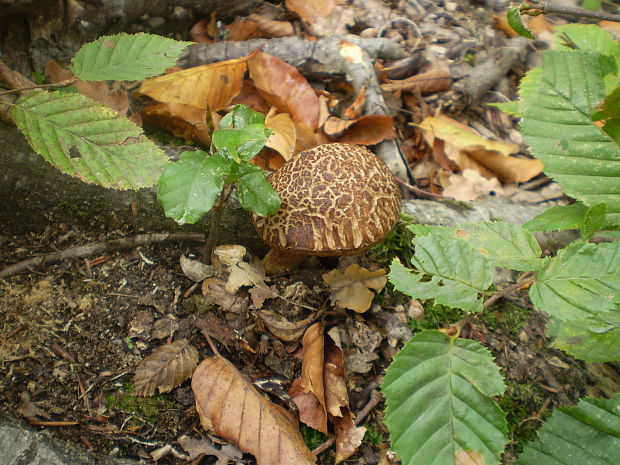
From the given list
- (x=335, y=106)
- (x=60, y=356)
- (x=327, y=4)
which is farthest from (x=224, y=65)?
(x=60, y=356)

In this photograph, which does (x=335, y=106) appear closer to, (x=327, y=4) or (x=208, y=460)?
(x=327, y=4)

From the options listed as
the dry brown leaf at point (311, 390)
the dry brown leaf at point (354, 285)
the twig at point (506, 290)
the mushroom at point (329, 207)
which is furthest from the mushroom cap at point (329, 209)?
the twig at point (506, 290)

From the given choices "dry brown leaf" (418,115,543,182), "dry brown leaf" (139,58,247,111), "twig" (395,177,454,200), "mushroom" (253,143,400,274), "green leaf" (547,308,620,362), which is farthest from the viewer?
"dry brown leaf" (418,115,543,182)

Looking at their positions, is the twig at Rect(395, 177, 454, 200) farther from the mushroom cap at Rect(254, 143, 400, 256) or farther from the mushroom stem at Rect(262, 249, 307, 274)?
the mushroom stem at Rect(262, 249, 307, 274)

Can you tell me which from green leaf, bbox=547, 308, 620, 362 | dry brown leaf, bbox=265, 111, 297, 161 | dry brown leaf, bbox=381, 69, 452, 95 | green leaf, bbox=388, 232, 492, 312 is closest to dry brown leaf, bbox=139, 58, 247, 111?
dry brown leaf, bbox=265, 111, 297, 161

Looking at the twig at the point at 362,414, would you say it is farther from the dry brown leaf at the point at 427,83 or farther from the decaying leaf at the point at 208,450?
the dry brown leaf at the point at 427,83

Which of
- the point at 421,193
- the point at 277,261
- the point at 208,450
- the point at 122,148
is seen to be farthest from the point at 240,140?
the point at 421,193
